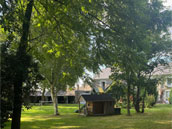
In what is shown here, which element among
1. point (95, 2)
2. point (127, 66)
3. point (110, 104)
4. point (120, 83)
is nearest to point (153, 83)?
point (120, 83)

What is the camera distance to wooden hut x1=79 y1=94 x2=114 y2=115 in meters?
24.5

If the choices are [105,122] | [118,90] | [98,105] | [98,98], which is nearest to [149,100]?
[98,105]

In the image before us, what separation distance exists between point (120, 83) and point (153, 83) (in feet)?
11.8

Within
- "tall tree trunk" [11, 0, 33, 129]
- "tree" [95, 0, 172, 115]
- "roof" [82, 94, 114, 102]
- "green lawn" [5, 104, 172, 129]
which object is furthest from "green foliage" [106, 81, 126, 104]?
"tall tree trunk" [11, 0, 33, 129]

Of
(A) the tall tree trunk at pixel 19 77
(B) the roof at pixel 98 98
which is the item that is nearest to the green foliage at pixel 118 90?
(B) the roof at pixel 98 98

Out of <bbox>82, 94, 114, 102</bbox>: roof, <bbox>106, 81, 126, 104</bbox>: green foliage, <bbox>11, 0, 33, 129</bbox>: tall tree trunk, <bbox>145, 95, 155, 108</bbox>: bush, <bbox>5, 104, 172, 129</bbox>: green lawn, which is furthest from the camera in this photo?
<bbox>145, 95, 155, 108</bbox>: bush

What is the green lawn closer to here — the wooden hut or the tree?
the wooden hut

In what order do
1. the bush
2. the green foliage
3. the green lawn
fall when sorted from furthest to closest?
the bush < the green foliage < the green lawn

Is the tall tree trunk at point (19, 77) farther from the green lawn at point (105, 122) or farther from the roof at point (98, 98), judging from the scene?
the roof at point (98, 98)

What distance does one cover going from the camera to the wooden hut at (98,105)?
2447 cm

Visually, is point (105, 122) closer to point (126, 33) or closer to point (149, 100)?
point (126, 33)

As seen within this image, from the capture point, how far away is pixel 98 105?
24.9 m

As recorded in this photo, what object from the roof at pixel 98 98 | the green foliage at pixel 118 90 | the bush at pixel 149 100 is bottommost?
the bush at pixel 149 100

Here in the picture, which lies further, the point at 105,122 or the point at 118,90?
the point at 118,90
